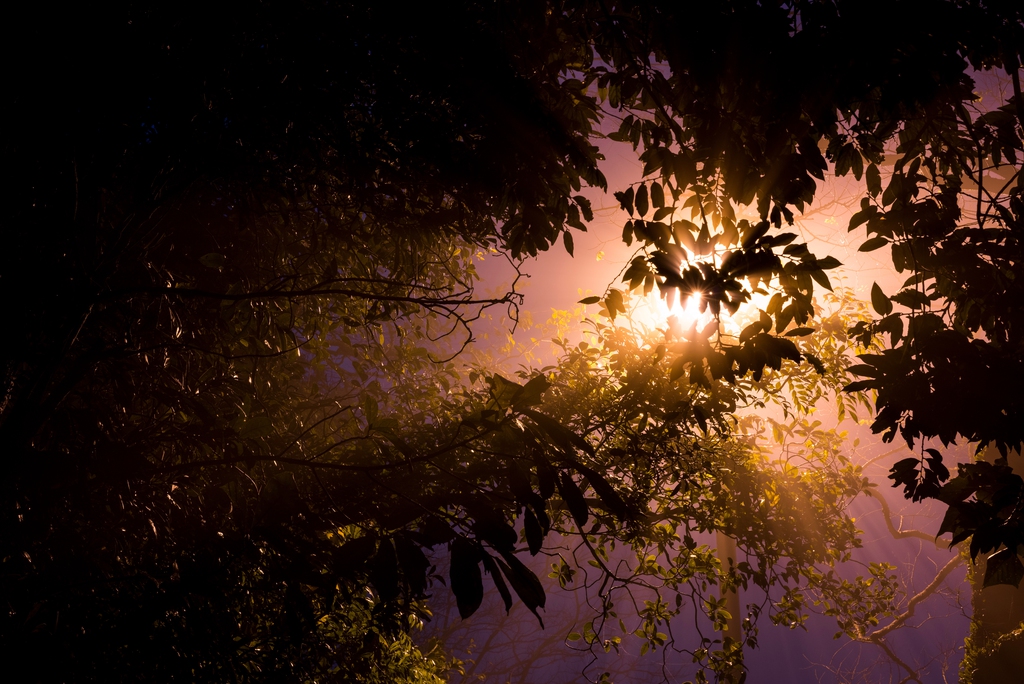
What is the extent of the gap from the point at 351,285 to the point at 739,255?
1.90 metres

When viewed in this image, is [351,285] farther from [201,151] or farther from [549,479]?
[549,479]

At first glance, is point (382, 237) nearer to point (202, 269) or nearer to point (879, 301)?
point (202, 269)

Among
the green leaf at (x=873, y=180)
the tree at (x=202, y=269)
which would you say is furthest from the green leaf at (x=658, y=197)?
the green leaf at (x=873, y=180)

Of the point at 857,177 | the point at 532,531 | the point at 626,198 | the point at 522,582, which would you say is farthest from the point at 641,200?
the point at 522,582

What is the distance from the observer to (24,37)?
3.86ft

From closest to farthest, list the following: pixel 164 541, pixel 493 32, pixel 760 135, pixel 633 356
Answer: pixel 760 135 < pixel 164 541 < pixel 493 32 < pixel 633 356

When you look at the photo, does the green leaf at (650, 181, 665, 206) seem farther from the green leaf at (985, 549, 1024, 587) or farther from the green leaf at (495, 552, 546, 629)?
the green leaf at (985, 549, 1024, 587)

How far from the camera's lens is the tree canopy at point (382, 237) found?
1158mm

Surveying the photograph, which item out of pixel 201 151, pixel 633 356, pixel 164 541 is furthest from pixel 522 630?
pixel 201 151

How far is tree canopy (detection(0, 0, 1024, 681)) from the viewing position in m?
1.16

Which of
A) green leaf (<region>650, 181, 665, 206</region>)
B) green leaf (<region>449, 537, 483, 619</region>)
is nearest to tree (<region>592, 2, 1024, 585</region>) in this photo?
green leaf (<region>650, 181, 665, 206</region>)

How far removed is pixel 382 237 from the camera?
6.88ft

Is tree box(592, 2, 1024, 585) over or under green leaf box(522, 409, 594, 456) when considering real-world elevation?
over

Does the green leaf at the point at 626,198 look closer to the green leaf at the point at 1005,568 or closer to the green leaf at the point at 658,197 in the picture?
the green leaf at the point at 658,197
